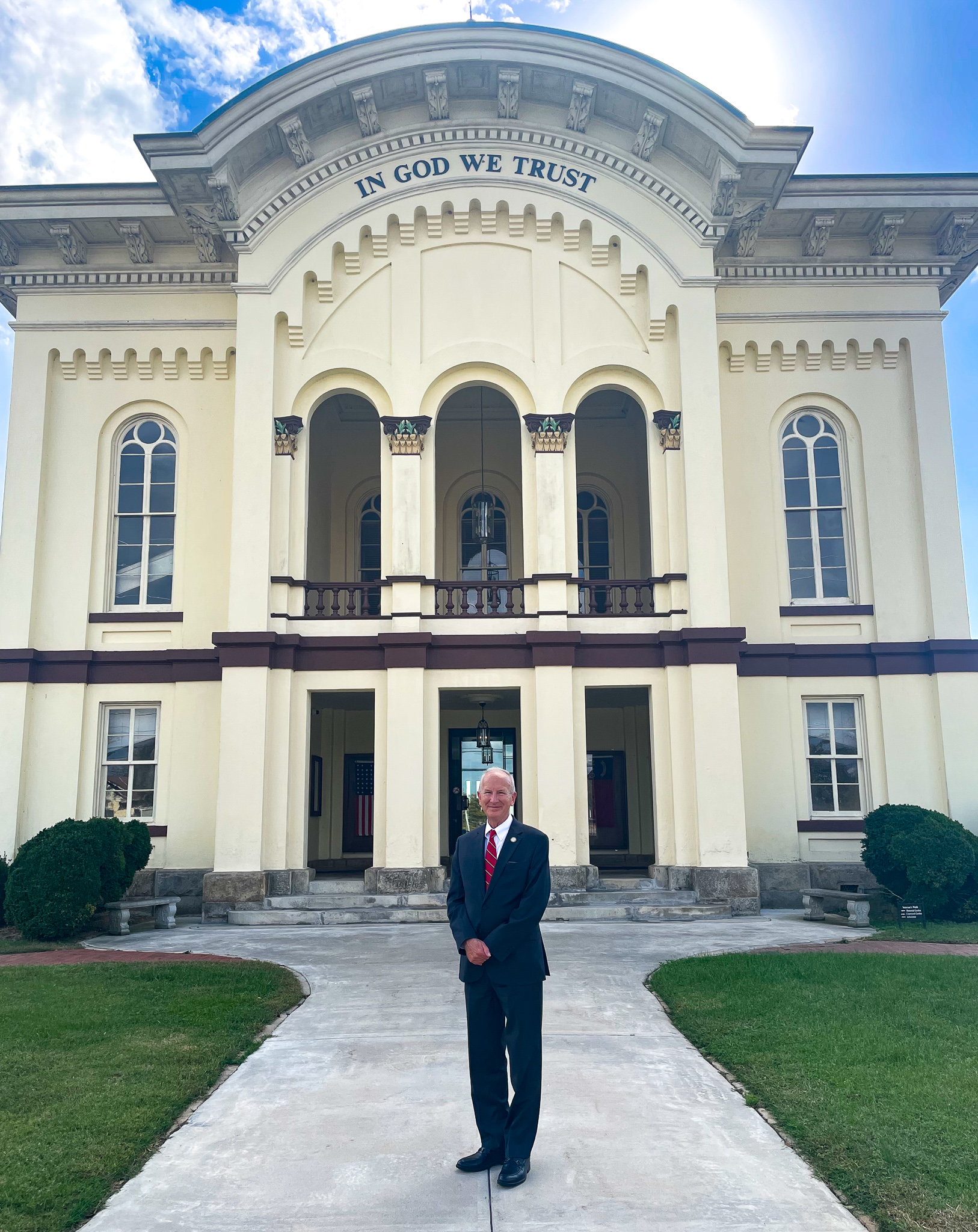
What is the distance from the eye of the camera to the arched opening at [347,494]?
21.6 meters

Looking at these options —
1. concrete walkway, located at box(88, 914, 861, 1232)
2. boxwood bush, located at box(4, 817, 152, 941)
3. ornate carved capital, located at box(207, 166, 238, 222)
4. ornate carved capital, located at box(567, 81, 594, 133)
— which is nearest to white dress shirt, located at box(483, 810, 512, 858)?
concrete walkway, located at box(88, 914, 861, 1232)

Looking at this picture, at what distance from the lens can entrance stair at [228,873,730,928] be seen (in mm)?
15211

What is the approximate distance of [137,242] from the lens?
1847 cm

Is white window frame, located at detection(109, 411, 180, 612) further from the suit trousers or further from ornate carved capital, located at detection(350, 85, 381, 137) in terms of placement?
the suit trousers

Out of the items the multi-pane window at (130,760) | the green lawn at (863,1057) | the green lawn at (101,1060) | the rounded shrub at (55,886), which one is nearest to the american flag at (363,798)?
the multi-pane window at (130,760)

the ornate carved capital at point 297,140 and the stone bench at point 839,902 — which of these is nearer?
the stone bench at point 839,902

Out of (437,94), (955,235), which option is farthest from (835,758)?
(437,94)

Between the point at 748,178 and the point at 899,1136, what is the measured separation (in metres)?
15.7

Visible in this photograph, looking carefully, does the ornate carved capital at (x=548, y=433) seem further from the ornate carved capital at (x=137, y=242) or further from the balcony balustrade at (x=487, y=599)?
the ornate carved capital at (x=137, y=242)

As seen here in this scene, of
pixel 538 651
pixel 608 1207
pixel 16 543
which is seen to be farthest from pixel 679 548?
pixel 608 1207

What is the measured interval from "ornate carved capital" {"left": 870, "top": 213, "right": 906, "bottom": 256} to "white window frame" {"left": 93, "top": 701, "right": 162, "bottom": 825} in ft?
48.5

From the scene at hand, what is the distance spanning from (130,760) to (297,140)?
10686 mm

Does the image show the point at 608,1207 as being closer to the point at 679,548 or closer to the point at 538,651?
the point at 538,651

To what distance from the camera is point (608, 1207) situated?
475 cm
